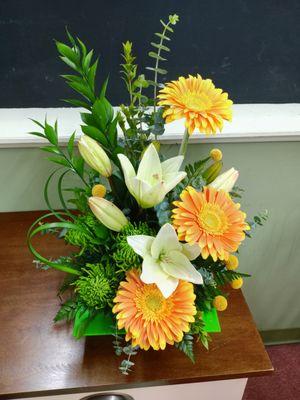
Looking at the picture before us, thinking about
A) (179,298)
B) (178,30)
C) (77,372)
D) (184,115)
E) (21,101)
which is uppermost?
(178,30)

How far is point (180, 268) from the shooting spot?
0.67m

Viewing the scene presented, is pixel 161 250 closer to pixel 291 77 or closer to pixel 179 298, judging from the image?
pixel 179 298

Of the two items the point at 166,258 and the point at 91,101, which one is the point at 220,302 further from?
the point at 91,101

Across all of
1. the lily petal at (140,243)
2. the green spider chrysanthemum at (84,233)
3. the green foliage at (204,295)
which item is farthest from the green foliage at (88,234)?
the green foliage at (204,295)

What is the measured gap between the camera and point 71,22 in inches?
42.0

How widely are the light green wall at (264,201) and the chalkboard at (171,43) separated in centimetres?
18

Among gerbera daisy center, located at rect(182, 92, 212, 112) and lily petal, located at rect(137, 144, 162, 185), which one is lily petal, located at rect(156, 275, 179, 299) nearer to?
lily petal, located at rect(137, 144, 162, 185)

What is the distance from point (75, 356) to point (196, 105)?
52 centimetres

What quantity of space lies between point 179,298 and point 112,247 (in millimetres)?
148

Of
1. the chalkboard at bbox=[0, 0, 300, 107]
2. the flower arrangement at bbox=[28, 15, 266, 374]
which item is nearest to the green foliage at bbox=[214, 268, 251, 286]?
the flower arrangement at bbox=[28, 15, 266, 374]

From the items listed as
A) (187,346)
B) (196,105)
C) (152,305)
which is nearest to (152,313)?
(152,305)

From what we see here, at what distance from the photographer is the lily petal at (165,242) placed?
0.64m

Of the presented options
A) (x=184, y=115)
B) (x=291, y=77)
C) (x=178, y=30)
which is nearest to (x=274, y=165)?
(x=291, y=77)

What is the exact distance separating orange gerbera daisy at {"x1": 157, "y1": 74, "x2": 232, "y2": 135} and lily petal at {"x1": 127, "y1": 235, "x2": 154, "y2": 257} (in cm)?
19
